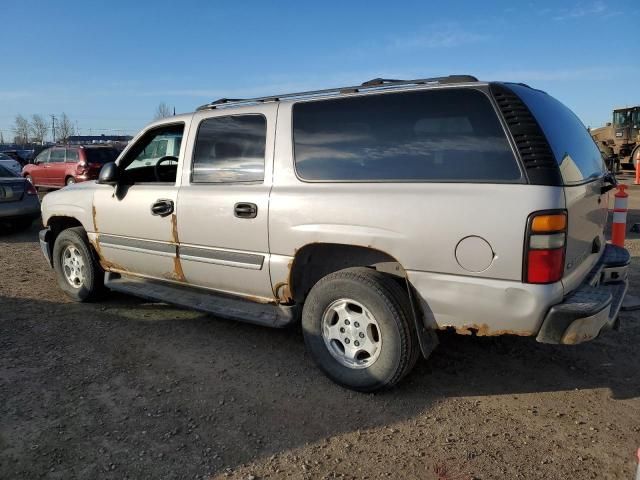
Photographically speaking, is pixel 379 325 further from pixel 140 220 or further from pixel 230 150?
pixel 140 220

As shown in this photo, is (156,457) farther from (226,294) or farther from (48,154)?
(48,154)

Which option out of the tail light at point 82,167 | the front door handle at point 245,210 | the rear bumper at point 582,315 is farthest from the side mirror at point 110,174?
the tail light at point 82,167

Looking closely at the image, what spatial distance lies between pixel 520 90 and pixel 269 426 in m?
2.45

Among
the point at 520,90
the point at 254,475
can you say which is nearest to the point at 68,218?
the point at 254,475

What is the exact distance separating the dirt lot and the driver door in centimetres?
60

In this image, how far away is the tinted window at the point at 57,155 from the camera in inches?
654

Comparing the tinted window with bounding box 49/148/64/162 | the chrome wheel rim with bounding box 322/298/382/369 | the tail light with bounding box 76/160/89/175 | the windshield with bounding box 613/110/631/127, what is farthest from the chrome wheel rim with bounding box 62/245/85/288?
the windshield with bounding box 613/110/631/127

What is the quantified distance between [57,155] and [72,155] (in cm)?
94

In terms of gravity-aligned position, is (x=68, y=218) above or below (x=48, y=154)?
below

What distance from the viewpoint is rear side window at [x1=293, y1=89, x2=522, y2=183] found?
2.84m

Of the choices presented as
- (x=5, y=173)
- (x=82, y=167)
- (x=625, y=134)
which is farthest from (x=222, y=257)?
(x=625, y=134)

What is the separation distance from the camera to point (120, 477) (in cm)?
255

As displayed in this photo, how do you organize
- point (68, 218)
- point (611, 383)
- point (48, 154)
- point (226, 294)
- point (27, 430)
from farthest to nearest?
point (48, 154) < point (68, 218) < point (226, 294) < point (611, 383) < point (27, 430)

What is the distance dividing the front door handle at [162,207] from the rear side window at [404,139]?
1.26 metres
